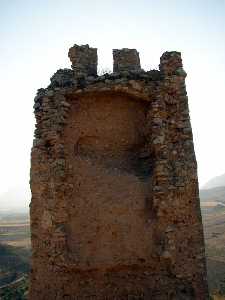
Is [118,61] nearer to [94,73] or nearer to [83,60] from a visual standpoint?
[94,73]

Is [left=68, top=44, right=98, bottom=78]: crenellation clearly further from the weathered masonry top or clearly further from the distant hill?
the distant hill

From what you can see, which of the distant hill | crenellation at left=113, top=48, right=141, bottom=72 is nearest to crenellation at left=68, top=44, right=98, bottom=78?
crenellation at left=113, top=48, right=141, bottom=72

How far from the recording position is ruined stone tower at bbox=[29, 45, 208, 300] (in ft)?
23.8

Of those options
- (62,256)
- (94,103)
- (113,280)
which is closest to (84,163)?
(94,103)

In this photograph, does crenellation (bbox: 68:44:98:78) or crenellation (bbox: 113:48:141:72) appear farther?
crenellation (bbox: 113:48:141:72)

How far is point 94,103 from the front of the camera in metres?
8.28

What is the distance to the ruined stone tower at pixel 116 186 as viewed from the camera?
7.24m

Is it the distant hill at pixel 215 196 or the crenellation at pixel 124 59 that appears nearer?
the crenellation at pixel 124 59

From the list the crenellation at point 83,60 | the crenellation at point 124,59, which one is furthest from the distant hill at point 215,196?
the crenellation at point 83,60

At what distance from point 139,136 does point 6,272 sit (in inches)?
868

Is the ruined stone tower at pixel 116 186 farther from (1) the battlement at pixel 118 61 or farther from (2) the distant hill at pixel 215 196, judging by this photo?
(2) the distant hill at pixel 215 196

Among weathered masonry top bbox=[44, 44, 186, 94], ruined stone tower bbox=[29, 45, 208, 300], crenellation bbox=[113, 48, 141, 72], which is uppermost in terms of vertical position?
crenellation bbox=[113, 48, 141, 72]

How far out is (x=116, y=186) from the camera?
774 centimetres

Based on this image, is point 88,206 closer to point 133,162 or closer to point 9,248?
point 133,162
